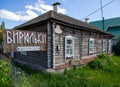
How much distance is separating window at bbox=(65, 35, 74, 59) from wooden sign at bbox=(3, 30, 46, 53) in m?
2.50

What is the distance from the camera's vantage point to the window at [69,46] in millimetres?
11188

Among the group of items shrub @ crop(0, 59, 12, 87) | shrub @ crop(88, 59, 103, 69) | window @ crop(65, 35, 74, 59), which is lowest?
shrub @ crop(88, 59, 103, 69)

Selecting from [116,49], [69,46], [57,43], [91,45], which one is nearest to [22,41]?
[57,43]

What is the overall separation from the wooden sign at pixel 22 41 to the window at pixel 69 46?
2.50 meters

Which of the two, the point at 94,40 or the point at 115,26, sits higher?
the point at 115,26

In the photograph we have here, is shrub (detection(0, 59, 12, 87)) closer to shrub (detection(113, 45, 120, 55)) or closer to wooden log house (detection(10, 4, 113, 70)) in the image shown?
wooden log house (detection(10, 4, 113, 70))

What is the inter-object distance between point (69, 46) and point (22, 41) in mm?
4750

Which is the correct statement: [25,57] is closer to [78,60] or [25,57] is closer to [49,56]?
[49,56]

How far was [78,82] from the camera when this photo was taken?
294 inches

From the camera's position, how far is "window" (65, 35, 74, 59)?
36.7 feet

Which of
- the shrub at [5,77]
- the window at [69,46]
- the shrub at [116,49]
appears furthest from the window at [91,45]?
the shrub at [5,77]

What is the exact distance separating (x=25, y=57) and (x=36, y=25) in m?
3.27

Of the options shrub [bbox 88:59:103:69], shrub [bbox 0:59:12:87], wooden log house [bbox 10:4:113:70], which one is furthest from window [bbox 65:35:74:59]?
shrub [bbox 0:59:12:87]

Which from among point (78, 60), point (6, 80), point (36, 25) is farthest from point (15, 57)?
point (6, 80)
